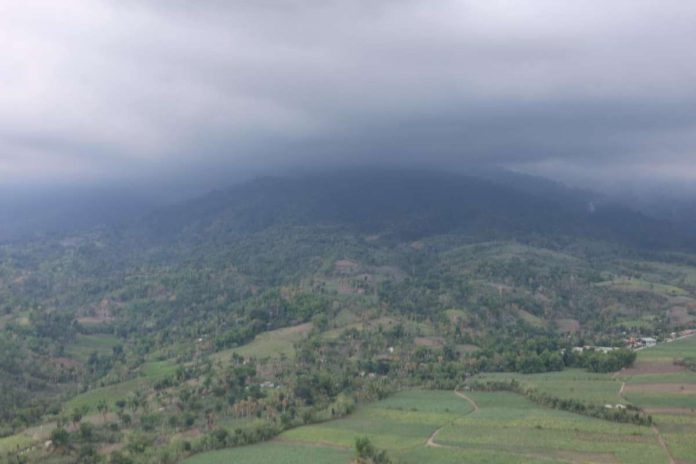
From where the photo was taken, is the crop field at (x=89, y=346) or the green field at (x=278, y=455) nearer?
the green field at (x=278, y=455)

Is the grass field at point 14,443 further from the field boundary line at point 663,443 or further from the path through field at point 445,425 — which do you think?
the field boundary line at point 663,443

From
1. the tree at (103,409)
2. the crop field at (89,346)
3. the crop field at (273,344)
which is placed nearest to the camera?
the tree at (103,409)

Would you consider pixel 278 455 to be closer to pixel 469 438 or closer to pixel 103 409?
pixel 469 438

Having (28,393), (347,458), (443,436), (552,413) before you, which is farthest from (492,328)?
(28,393)

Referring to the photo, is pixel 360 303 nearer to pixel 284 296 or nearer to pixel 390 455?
pixel 284 296

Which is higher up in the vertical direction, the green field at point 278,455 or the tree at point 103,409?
the green field at point 278,455

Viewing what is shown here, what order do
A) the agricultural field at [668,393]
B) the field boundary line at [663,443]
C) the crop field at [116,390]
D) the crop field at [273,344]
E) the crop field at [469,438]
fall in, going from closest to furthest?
the field boundary line at [663,443] < the crop field at [469,438] < the agricultural field at [668,393] < the crop field at [116,390] < the crop field at [273,344]

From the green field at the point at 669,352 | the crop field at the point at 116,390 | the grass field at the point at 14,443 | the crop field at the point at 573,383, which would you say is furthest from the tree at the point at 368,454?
the green field at the point at 669,352

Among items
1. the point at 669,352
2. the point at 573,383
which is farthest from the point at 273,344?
the point at 669,352
